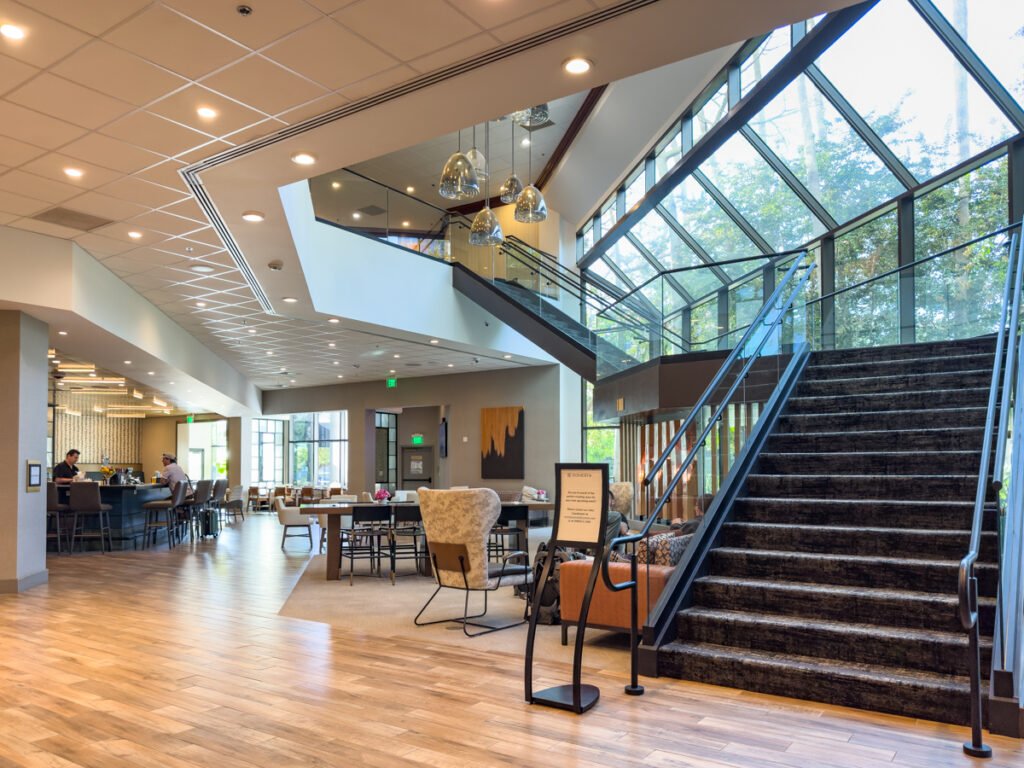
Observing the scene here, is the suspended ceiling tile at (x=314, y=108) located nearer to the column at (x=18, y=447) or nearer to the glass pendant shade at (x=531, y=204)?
the glass pendant shade at (x=531, y=204)

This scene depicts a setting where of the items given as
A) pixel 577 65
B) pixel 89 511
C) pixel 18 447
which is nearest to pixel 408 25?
pixel 577 65

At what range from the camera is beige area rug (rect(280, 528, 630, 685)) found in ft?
18.4

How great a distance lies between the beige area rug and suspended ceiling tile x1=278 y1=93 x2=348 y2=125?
3.86 m

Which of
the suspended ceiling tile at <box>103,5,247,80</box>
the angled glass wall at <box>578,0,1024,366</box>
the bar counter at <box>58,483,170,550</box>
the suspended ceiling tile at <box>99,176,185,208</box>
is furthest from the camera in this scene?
the bar counter at <box>58,483,170,550</box>

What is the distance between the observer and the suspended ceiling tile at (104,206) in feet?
22.8

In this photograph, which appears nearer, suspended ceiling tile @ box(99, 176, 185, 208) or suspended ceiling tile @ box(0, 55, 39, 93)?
suspended ceiling tile @ box(0, 55, 39, 93)

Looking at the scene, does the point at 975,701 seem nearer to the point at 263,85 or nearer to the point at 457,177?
the point at 263,85

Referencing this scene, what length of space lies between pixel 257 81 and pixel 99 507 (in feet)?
32.1

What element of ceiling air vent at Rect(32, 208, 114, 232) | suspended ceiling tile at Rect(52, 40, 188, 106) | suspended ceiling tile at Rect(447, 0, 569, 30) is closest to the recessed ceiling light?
suspended ceiling tile at Rect(447, 0, 569, 30)

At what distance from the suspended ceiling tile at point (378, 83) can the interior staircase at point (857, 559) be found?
12.4 feet

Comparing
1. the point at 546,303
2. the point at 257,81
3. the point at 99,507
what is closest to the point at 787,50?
the point at 546,303

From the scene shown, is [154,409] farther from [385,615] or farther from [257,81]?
[257,81]

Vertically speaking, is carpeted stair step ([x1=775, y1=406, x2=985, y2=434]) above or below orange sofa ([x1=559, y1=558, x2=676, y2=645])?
above

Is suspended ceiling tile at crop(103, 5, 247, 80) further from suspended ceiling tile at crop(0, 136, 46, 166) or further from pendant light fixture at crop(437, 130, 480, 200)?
pendant light fixture at crop(437, 130, 480, 200)
